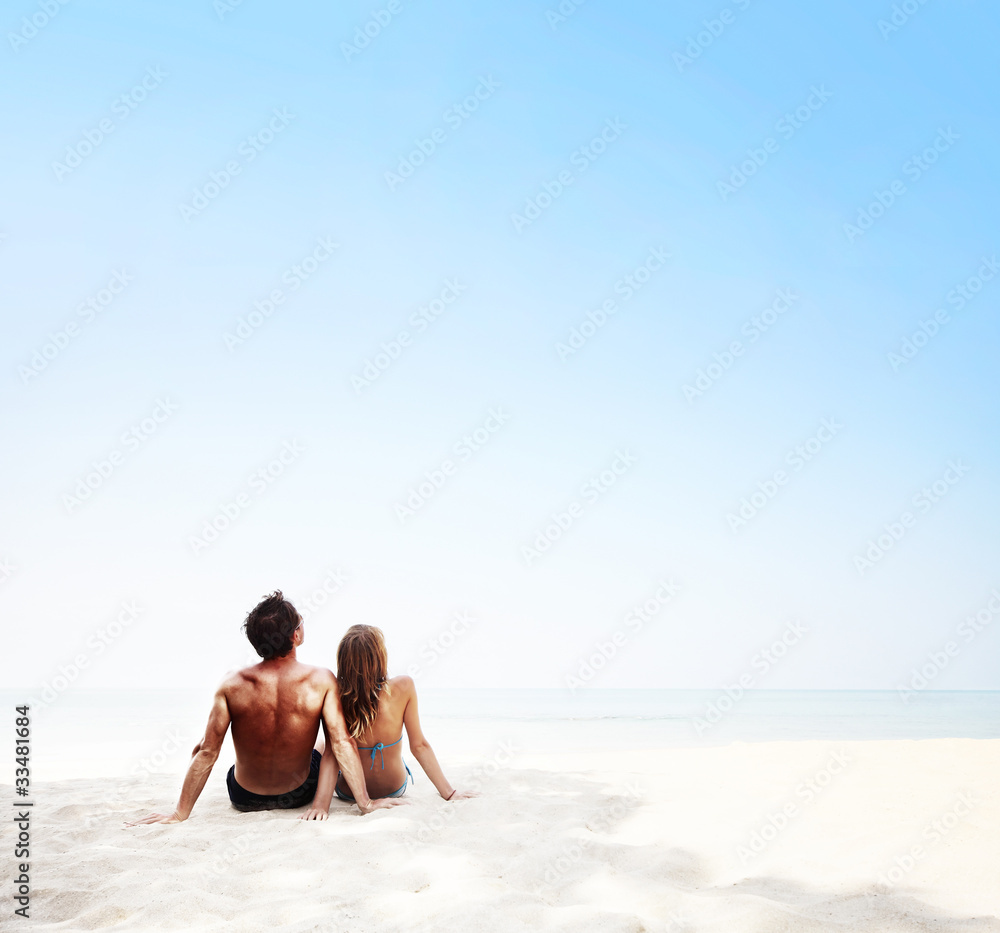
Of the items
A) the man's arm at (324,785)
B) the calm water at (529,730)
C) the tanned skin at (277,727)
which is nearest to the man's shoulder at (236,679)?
the tanned skin at (277,727)

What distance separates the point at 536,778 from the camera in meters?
5.93

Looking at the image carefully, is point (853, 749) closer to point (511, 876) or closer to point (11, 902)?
point (511, 876)

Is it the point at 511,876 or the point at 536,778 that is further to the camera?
the point at 536,778

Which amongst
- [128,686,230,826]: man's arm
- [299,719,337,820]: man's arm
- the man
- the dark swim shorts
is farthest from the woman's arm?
[128,686,230,826]: man's arm

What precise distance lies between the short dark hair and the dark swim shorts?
32.2 inches

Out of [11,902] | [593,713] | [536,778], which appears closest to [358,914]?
[11,902]

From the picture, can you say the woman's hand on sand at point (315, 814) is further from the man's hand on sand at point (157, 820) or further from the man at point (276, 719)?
the man's hand on sand at point (157, 820)

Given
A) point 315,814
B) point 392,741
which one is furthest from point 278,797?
point 392,741

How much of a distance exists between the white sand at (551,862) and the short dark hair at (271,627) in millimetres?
955

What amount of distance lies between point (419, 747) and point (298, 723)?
842mm

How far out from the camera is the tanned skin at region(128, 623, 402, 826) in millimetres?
4277

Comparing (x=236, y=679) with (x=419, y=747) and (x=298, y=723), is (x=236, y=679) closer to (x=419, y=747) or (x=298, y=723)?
(x=298, y=723)

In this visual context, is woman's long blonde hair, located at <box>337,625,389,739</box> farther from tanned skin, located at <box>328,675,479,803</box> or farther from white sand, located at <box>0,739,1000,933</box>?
white sand, located at <box>0,739,1000,933</box>

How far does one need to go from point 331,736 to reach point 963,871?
329 cm
